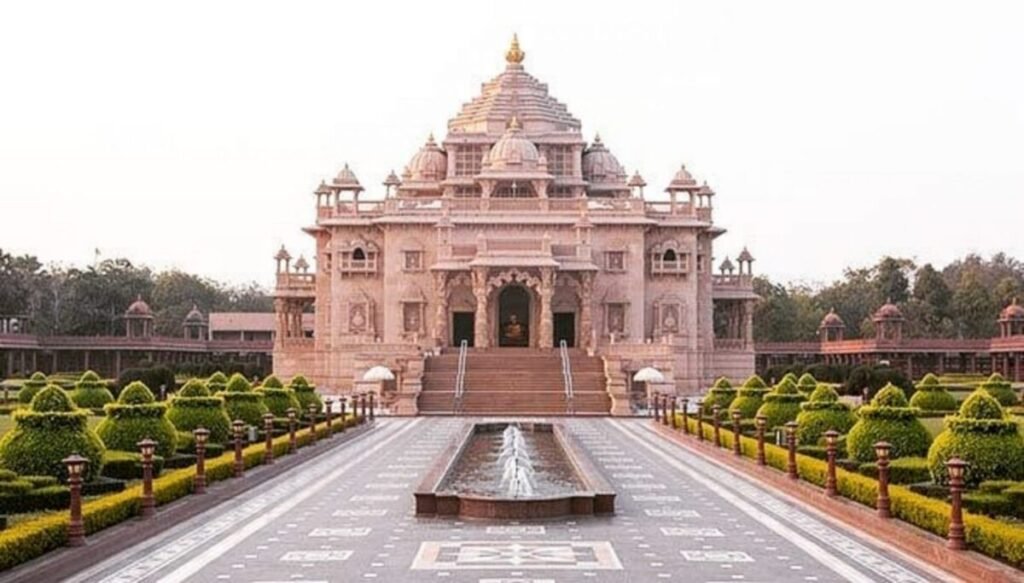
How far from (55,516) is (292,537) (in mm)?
2728

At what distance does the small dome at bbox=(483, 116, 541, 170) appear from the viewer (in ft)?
207

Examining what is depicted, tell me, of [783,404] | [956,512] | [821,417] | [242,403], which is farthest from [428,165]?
[956,512]

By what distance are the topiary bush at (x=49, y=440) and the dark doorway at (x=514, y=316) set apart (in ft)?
141

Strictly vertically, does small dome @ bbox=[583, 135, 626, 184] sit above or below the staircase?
above

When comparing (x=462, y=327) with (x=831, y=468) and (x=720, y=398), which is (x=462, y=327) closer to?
(x=720, y=398)

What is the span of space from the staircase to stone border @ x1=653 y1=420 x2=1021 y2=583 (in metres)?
20.7

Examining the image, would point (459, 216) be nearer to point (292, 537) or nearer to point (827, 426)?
point (827, 426)

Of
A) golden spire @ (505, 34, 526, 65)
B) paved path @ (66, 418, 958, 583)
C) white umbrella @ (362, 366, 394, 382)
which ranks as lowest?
paved path @ (66, 418, 958, 583)

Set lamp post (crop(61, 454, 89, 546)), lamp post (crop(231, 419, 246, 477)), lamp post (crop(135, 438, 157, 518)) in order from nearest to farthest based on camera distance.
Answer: lamp post (crop(61, 454, 89, 546)), lamp post (crop(135, 438, 157, 518)), lamp post (crop(231, 419, 246, 477))

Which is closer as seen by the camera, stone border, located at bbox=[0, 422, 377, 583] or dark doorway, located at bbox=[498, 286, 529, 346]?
stone border, located at bbox=[0, 422, 377, 583]

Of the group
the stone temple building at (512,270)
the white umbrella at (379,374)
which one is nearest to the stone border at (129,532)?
the white umbrella at (379,374)

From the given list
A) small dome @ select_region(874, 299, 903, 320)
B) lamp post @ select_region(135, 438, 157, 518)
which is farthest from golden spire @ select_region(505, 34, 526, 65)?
lamp post @ select_region(135, 438, 157, 518)

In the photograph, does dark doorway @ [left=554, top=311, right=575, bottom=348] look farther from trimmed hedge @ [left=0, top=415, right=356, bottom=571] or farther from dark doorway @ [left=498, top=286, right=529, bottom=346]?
trimmed hedge @ [left=0, top=415, right=356, bottom=571]

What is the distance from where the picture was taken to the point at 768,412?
3017 centimetres
